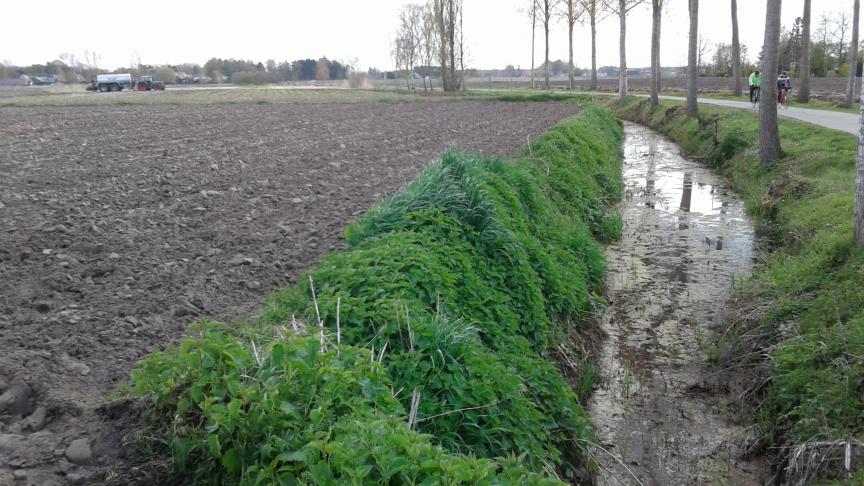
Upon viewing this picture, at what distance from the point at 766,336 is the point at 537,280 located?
219cm

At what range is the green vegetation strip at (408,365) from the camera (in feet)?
10.3

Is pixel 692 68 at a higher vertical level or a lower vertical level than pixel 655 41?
lower

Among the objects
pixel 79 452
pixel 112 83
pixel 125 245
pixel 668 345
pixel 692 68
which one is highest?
pixel 112 83

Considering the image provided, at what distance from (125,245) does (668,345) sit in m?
5.59

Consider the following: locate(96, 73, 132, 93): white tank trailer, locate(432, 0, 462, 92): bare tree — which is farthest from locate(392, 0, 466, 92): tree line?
locate(96, 73, 132, 93): white tank trailer

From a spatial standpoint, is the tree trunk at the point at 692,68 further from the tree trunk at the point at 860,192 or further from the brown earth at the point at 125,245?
the tree trunk at the point at 860,192

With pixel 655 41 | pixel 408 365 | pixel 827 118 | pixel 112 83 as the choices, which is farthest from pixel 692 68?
pixel 112 83

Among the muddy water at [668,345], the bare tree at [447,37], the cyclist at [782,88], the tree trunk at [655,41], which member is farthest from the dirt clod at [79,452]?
the bare tree at [447,37]

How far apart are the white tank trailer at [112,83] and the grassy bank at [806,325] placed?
222ft

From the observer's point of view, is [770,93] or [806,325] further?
[770,93]

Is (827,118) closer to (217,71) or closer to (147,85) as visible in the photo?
(147,85)

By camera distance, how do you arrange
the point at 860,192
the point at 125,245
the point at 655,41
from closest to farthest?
the point at 125,245, the point at 860,192, the point at 655,41

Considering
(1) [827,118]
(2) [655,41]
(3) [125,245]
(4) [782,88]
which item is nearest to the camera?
(3) [125,245]

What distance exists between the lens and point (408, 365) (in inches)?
Answer: 168
